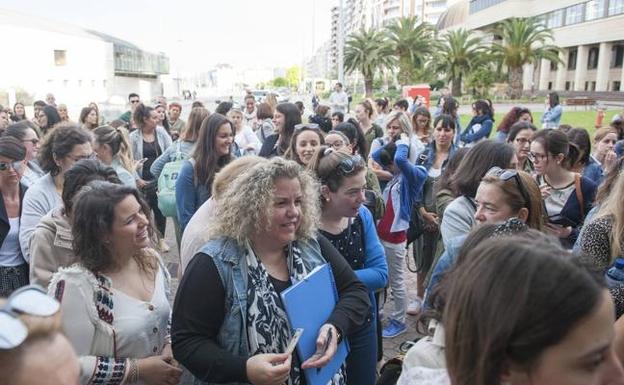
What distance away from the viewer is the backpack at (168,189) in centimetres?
497

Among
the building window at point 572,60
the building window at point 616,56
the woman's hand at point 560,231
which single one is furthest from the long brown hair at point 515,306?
the building window at point 572,60

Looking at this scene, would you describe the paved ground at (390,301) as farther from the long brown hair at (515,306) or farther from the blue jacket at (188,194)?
the long brown hair at (515,306)

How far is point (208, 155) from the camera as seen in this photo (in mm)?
4621

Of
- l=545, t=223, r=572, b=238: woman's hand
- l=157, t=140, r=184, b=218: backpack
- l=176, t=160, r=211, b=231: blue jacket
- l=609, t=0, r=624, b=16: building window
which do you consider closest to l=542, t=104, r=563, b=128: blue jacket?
l=545, t=223, r=572, b=238: woman's hand

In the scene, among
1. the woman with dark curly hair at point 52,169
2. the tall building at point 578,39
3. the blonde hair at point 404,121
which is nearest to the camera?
the woman with dark curly hair at point 52,169

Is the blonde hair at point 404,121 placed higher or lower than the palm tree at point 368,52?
lower

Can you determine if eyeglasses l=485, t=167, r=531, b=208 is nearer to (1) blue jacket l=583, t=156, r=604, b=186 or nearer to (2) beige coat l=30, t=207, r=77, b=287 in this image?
(2) beige coat l=30, t=207, r=77, b=287

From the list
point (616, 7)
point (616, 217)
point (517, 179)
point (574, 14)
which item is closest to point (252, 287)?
point (517, 179)

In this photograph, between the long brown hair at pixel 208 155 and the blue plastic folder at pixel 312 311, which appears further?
the long brown hair at pixel 208 155

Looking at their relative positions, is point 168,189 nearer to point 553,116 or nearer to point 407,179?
point 407,179

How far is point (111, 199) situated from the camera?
2.45 meters

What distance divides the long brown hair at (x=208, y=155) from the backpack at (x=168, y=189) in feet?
1.42

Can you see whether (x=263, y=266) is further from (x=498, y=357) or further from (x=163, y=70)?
(x=163, y=70)

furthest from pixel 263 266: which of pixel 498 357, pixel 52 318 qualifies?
pixel 498 357
